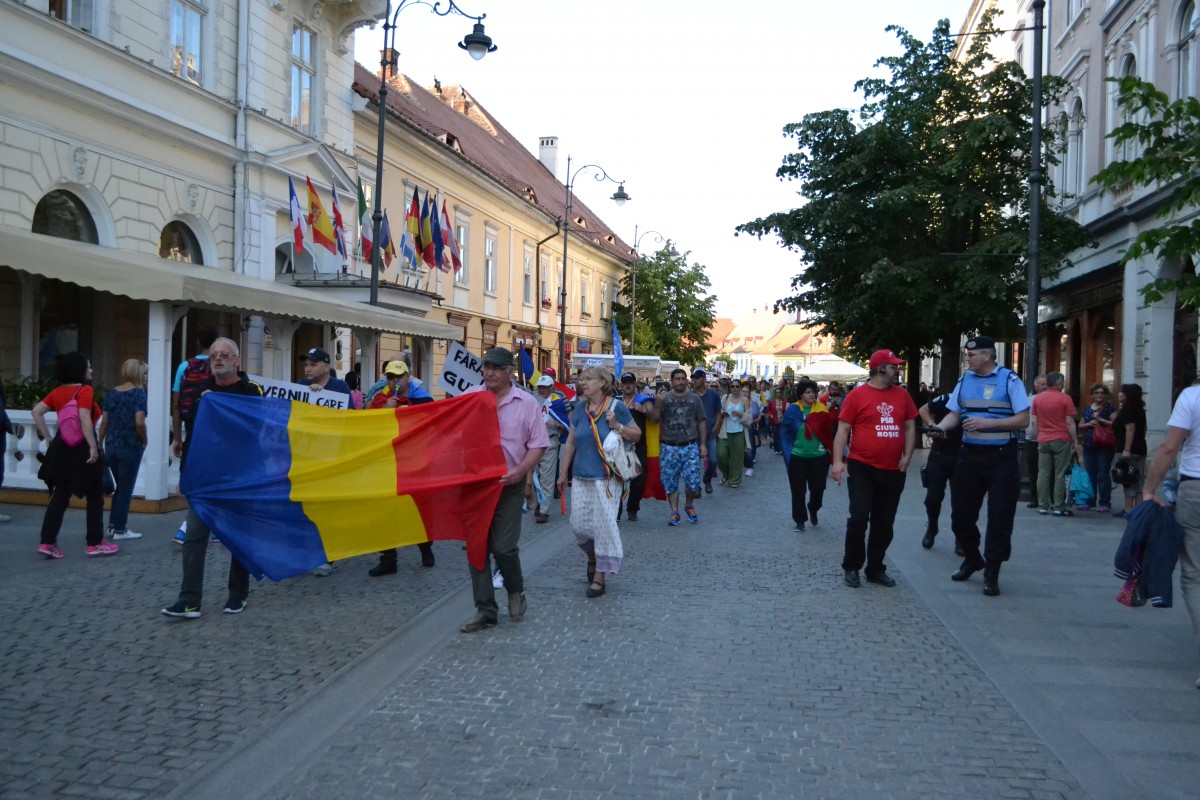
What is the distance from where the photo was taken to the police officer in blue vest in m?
8.02

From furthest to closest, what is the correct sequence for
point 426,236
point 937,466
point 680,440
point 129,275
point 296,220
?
point 426,236, point 296,220, point 680,440, point 129,275, point 937,466

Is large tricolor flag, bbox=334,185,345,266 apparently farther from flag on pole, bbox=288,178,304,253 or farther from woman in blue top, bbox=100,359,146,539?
woman in blue top, bbox=100,359,146,539

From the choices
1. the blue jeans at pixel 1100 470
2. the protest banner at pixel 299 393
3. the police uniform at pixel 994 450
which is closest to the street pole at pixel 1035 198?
the blue jeans at pixel 1100 470

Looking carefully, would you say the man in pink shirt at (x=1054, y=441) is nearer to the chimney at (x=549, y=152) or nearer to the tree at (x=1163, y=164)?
the tree at (x=1163, y=164)

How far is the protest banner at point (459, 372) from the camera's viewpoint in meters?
9.20

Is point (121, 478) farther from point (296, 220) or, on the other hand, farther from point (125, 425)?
point (296, 220)

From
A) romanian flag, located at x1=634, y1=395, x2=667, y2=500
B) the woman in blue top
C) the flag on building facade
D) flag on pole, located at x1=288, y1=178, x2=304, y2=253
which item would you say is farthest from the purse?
the flag on building facade

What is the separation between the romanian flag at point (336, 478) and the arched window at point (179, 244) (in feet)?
40.3

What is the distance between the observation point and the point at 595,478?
8156 millimetres

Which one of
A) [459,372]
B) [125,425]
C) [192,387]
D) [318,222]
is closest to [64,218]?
[318,222]

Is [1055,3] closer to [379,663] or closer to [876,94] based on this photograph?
[876,94]

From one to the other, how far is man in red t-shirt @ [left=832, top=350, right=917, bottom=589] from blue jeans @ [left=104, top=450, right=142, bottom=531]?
6389 mm

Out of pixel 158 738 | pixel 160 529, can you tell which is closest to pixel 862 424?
pixel 158 738

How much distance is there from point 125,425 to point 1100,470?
12144 mm
